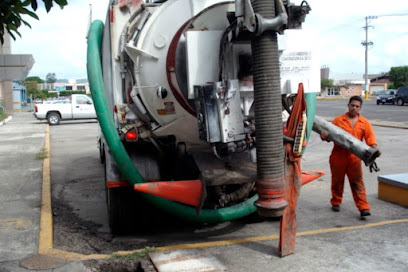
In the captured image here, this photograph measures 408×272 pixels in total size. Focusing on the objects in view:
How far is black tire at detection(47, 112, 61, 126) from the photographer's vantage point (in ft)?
77.2

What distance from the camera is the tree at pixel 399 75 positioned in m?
70.2

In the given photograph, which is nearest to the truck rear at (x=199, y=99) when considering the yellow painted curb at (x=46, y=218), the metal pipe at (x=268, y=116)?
the metal pipe at (x=268, y=116)

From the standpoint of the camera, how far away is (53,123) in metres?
23.5

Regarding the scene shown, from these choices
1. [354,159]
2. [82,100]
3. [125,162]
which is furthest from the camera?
[82,100]

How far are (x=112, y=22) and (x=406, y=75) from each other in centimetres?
7291

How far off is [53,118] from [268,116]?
21.7 m

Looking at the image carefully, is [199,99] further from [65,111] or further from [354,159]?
[65,111]

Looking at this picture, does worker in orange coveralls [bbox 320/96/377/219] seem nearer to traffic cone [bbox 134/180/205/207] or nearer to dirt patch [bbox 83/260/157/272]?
traffic cone [bbox 134/180/205/207]

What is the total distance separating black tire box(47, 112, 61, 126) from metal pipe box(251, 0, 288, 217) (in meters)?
21.5

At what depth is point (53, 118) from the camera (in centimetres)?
2361

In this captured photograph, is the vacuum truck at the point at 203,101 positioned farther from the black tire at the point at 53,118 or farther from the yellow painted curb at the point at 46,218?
the black tire at the point at 53,118

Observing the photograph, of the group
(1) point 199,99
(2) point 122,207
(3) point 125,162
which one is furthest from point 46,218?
(1) point 199,99

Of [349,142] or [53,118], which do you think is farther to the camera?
[53,118]

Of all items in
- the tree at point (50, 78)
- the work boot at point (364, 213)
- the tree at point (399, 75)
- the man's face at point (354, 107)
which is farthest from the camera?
the tree at point (50, 78)
